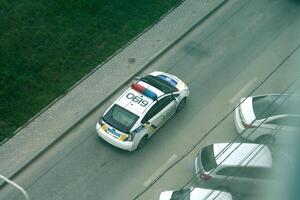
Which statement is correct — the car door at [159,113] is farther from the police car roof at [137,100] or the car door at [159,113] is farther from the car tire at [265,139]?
the car tire at [265,139]

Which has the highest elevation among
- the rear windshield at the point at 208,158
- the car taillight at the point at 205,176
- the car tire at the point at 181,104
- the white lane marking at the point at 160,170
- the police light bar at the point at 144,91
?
the police light bar at the point at 144,91

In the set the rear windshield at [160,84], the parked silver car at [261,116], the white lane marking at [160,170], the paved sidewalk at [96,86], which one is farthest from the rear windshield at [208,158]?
the paved sidewalk at [96,86]

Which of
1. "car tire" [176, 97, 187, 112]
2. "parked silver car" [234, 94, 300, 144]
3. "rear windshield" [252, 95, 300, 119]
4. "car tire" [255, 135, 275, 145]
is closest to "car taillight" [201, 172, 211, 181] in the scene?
"parked silver car" [234, 94, 300, 144]

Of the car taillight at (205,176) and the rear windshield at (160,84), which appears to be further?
the rear windshield at (160,84)

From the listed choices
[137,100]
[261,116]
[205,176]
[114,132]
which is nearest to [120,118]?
[114,132]

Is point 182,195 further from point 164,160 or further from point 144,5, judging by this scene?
point 144,5

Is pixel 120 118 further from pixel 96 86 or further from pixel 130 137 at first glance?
pixel 96 86

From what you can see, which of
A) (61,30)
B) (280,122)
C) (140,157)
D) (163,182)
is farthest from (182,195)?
(61,30)
